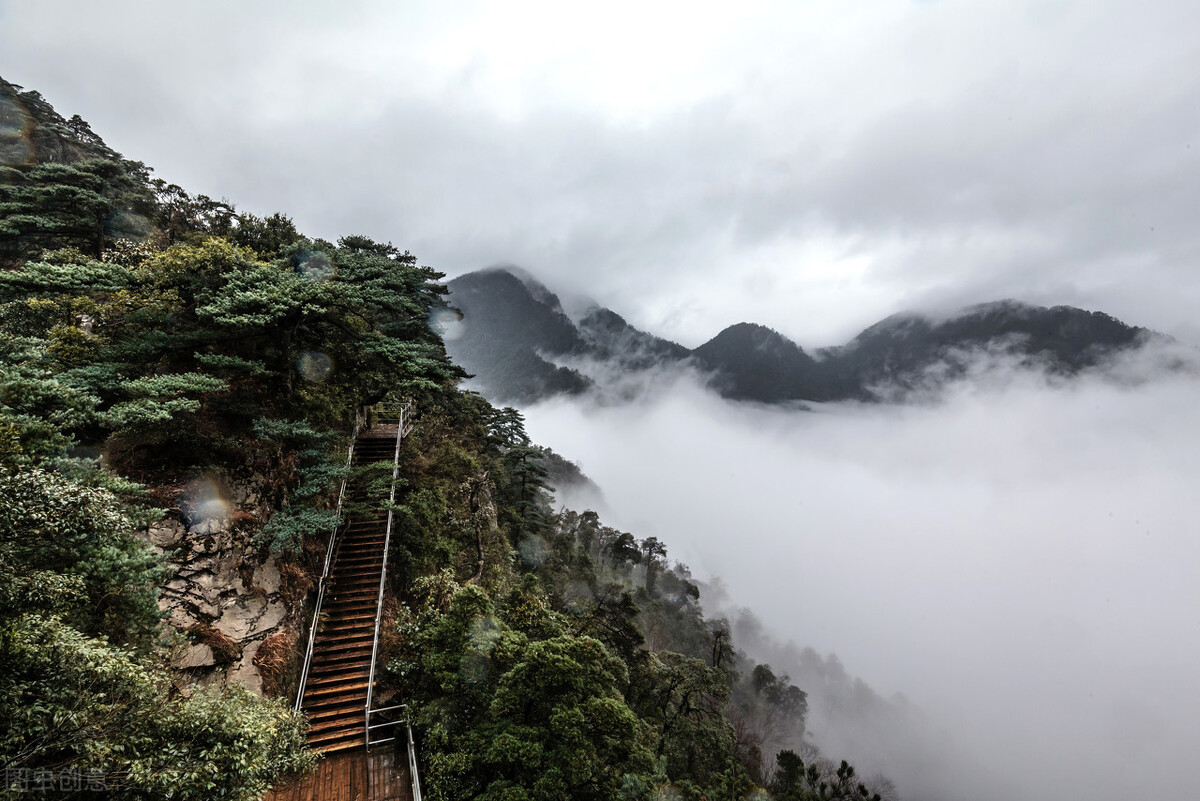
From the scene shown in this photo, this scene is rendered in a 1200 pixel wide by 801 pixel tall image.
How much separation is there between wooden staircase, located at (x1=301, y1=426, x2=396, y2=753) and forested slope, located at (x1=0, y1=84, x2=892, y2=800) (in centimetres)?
67

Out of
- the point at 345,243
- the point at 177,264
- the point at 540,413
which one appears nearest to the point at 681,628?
the point at 345,243

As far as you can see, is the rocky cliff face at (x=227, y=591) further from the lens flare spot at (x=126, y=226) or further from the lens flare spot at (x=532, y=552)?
the lens flare spot at (x=126, y=226)

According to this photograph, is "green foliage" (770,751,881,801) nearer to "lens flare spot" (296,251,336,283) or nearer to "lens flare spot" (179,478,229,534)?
"lens flare spot" (179,478,229,534)

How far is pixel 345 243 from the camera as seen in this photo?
2322 cm

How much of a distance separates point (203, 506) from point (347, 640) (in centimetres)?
→ 509

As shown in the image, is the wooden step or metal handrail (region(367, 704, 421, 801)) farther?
the wooden step

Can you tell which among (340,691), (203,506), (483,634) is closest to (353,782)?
(340,691)

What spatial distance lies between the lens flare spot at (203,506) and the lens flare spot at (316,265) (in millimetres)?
7502

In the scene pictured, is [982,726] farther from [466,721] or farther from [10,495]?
[10,495]

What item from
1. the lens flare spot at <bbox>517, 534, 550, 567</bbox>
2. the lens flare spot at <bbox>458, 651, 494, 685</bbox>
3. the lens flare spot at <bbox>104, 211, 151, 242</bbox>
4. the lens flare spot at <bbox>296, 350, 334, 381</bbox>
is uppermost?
the lens flare spot at <bbox>104, 211, 151, 242</bbox>

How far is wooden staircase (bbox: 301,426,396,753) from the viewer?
10.6m

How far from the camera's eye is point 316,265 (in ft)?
55.9

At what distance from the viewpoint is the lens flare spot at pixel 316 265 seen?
50.8 ft

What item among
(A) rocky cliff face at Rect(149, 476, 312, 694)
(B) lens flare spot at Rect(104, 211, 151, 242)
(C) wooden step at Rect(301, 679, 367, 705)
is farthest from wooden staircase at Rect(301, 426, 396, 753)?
(B) lens flare spot at Rect(104, 211, 151, 242)
